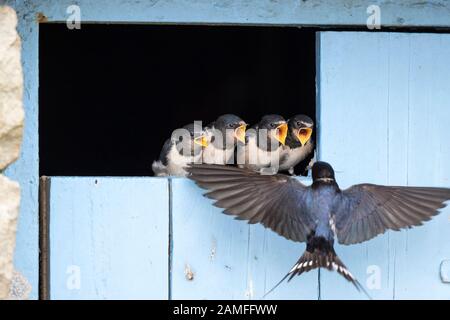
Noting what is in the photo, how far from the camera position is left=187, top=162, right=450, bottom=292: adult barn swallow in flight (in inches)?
104

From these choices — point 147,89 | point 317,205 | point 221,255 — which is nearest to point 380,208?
point 317,205

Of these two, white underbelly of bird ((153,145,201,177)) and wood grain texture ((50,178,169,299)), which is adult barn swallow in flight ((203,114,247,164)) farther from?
wood grain texture ((50,178,169,299))

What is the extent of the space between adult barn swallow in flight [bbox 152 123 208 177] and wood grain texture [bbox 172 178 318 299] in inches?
16.4

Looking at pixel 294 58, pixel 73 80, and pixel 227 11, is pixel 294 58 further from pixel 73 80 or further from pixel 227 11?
pixel 227 11

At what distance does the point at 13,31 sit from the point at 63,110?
2.11 metres

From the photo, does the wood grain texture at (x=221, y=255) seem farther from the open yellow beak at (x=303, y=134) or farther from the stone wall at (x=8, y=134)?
the stone wall at (x=8, y=134)

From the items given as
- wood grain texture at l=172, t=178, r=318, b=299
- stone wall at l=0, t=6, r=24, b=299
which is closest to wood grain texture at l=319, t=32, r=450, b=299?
wood grain texture at l=172, t=178, r=318, b=299

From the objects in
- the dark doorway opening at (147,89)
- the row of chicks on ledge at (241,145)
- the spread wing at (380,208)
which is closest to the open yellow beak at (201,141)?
the row of chicks on ledge at (241,145)

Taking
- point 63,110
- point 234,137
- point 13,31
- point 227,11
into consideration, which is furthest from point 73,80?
point 13,31

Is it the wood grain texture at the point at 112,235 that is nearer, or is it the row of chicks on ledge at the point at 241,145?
the wood grain texture at the point at 112,235

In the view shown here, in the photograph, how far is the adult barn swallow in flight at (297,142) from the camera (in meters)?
3.26

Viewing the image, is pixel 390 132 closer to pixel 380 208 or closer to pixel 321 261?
pixel 380 208

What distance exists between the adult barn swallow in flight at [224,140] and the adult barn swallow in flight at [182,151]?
0.03 metres

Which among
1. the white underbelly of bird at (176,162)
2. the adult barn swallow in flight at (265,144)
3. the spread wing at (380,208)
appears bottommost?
the spread wing at (380,208)
